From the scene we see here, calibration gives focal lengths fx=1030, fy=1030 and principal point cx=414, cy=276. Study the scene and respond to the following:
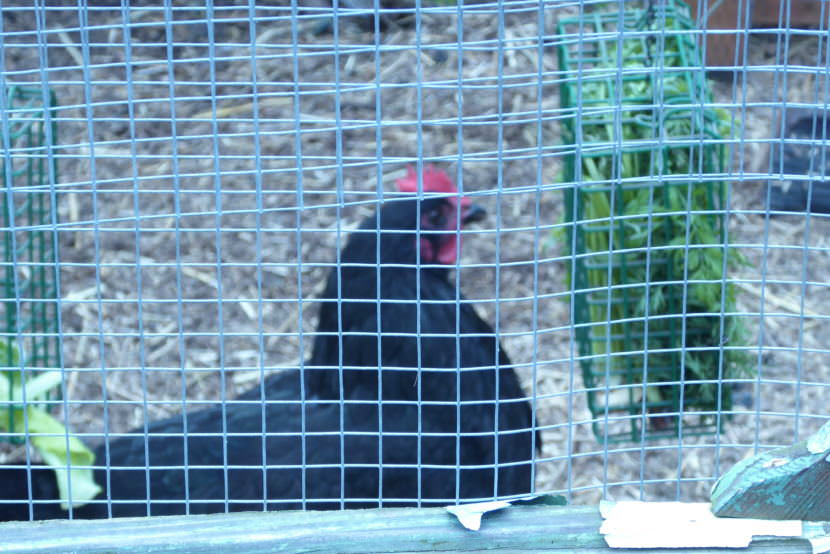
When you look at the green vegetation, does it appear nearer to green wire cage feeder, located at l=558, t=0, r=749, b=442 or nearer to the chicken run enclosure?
the chicken run enclosure

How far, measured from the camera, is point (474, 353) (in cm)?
212

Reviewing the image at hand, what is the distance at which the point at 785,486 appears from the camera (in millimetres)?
889

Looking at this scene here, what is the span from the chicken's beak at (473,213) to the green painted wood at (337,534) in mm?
1646

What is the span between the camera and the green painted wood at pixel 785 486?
2.88 ft

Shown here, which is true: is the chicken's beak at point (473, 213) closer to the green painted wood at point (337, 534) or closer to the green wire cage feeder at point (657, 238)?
the green wire cage feeder at point (657, 238)

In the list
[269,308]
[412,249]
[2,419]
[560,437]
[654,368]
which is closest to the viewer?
[2,419]

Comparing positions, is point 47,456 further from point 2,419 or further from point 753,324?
point 753,324

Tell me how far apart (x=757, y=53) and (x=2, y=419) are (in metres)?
3.20

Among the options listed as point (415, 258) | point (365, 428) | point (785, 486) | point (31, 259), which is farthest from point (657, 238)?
point (31, 259)

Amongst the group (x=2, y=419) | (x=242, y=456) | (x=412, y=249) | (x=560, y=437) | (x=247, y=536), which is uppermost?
(x=412, y=249)

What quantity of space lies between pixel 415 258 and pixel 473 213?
319 mm

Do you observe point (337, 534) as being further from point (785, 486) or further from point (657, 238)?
point (657, 238)

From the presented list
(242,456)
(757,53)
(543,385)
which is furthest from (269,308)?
(757,53)

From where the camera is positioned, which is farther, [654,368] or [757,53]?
[757,53]
